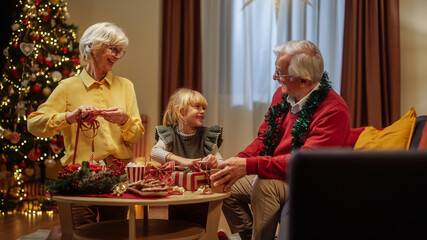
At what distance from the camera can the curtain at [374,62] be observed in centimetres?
481

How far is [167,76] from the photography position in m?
4.95

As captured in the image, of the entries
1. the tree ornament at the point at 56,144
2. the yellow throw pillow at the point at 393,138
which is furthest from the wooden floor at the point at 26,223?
the yellow throw pillow at the point at 393,138

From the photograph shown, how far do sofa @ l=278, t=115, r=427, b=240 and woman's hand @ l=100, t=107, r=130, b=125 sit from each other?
1.83 meters

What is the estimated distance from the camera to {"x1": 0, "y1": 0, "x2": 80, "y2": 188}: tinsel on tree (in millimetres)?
4461

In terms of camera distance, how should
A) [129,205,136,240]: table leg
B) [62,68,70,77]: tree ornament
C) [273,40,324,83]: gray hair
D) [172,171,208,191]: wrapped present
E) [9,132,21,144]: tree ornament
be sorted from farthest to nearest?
[62,68,70,77]: tree ornament
[9,132,21,144]: tree ornament
[273,40,324,83]: gray hair
[172,171,208,191]: wrapped present
[129,205,136,240]: table leg

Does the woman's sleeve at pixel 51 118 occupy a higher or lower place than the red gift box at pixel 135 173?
higher

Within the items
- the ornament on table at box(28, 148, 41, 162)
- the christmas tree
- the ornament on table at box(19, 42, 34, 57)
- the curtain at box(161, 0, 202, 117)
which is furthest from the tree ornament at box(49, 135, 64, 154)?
the curtain at box(161, 0, 202, 117)

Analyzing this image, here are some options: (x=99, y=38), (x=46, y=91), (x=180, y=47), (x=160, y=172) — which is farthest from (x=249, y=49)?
(x=160, y=172)

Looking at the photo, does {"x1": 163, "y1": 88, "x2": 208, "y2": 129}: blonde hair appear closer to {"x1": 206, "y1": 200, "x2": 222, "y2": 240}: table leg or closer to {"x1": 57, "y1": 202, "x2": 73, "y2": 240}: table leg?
{"x1": 206, "y1": 200, "x2": 222, "y2": 240}: table leg

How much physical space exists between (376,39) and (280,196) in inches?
124

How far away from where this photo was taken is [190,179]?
7.63 ft

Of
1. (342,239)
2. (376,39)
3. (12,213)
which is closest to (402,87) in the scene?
(376,39)

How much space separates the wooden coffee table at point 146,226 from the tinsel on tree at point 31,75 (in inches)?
96.3

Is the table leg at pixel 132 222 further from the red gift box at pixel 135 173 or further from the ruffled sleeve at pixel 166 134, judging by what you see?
the ruffled sleeve at pixel 166 134
